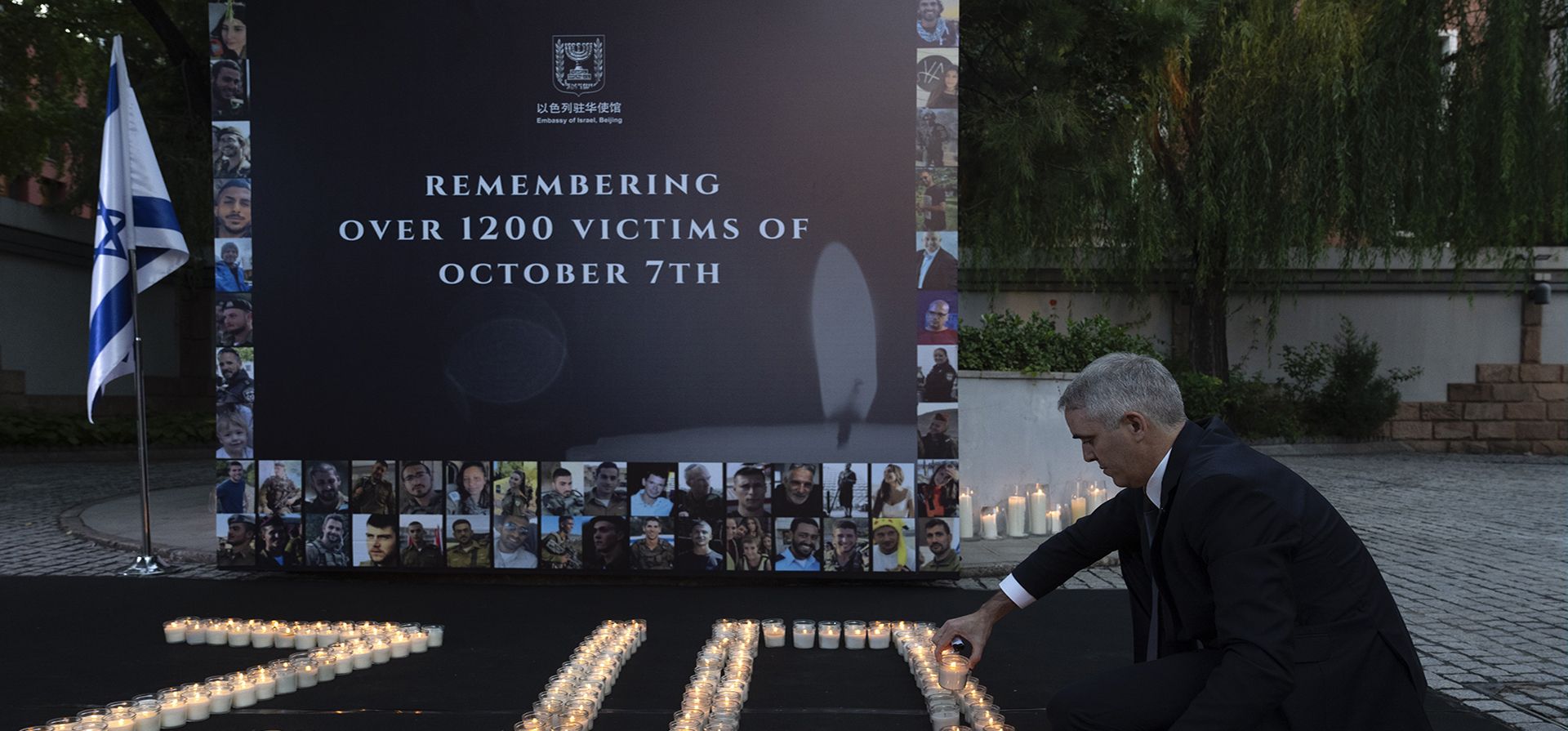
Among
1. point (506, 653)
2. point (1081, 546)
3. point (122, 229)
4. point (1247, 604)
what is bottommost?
point (506, 653)

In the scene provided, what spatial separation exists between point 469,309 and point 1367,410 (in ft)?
54.5

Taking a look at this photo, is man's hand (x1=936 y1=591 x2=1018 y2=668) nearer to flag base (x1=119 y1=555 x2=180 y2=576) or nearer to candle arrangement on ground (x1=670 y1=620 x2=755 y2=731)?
candle arrangement on ground (x1=670 y1=620 x2=755 y2=731)

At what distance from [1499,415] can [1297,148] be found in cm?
774

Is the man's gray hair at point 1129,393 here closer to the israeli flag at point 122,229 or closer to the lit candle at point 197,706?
the lit candle at point 197,706

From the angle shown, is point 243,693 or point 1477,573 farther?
point 1477,573

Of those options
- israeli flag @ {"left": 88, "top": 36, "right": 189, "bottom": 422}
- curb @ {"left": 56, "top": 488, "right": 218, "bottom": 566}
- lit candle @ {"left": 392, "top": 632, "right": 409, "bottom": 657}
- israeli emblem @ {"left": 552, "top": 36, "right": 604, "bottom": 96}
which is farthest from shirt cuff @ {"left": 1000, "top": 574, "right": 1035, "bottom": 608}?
israeli flag @ {"left": 88, "top": 36, "right": 189, "bottom": 422}

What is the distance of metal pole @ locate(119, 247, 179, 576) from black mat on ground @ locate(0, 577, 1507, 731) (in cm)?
63

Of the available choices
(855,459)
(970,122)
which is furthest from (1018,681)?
(970,122)

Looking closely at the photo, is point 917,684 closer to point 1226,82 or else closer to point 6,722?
point 6,722

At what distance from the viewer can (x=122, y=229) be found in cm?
755

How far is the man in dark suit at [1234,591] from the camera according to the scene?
8.47 ft

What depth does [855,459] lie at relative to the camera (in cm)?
676

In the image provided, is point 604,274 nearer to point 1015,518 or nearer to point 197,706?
point 197,706

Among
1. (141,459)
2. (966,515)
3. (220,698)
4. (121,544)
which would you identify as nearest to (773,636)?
(220,698)
